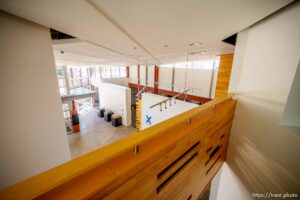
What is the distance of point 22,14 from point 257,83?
2.86 meters

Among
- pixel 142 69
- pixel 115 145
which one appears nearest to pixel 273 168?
pixel 115 145

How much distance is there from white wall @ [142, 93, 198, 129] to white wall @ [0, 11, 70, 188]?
11.4 ft

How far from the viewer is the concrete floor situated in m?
5.73

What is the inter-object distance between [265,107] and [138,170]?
1.84 meters

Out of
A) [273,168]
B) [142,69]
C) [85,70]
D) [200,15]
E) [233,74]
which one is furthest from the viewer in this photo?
[85,70]

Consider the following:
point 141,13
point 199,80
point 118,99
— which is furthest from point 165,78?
point 141,13

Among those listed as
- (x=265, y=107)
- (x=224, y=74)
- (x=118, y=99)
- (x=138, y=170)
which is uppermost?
(x=224, y=74)

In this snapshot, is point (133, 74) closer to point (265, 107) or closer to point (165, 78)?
point (165, 78)

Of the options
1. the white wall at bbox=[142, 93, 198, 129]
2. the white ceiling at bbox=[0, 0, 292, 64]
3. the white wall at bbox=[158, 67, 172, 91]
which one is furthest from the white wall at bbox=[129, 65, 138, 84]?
the white ceiling at bbox=[0, 0, 292, 64]

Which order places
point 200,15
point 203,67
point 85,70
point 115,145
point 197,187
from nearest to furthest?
point 115,145 → point 200,15 → point 197,187 → point 203,67 → point 85,70

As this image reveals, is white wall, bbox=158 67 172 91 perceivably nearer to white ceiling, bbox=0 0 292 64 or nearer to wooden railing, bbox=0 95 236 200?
white ceiling, bbox=0 0 292 64

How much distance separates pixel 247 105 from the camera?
185cm

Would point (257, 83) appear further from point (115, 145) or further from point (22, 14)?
point (22, 14)

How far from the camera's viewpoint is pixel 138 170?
0.77 metres
